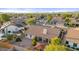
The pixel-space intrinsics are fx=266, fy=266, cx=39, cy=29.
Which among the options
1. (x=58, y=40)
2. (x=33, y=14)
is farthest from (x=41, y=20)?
(x=58, y=40)

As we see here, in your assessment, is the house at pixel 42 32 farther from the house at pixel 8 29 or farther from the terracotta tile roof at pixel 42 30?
the house at pixel 8 29

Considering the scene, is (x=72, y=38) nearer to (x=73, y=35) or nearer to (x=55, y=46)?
(x=73, y=35)

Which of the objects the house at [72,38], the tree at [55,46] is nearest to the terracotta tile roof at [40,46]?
the tree at [55,46]

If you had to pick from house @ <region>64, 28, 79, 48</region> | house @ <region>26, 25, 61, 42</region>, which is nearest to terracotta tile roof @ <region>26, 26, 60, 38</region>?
house @ <region>26, 25, 61, 42</region>

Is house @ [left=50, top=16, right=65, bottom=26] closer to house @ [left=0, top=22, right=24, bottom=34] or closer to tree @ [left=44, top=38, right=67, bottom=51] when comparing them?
tree @ [left=44, top=38, right=67, bottom=51]

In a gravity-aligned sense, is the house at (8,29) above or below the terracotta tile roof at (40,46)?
above

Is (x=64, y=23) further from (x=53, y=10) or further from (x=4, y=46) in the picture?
(x=4, y=46)
